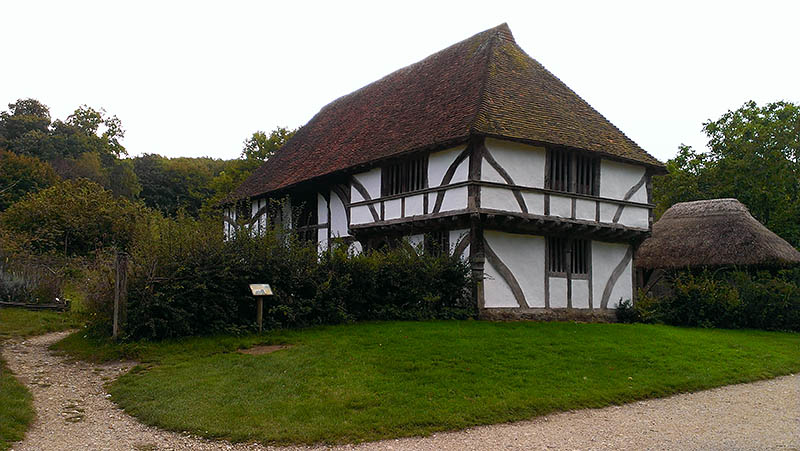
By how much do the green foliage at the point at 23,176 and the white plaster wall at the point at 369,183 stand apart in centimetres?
2535

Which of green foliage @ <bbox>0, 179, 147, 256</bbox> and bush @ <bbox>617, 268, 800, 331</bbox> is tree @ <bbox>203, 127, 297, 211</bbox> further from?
bush @ <bbox>617, 268, 800, 331</bbox>

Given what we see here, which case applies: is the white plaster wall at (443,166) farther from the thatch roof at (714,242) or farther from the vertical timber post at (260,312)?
the thatch roof at (714,242)

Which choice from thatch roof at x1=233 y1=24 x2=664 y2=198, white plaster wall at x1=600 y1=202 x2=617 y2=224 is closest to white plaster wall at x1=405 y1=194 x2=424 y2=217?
thatch roof at x1=233 y1=24 x2=664 y2=198

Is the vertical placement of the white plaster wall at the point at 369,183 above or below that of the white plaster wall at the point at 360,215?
above

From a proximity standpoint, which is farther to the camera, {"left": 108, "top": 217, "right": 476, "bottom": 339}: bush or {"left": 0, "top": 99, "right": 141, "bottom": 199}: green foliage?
{"left": 0, "top": 99, "right": 141, "bottom": 199}: green foliage

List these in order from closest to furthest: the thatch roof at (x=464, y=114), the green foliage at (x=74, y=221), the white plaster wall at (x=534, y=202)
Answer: the white plaster wall at (x=534, y=202) < the thatch roof at (x=464, y=114) < the green foliage at (x=74, y=221)

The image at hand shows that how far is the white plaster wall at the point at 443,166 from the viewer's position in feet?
51.9

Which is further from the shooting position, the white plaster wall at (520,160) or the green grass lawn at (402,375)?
the white plaster wall at (520,160)

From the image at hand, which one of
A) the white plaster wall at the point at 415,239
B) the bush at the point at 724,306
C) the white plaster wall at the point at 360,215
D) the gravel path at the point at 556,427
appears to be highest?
the white plaster wall at the point at 360,215

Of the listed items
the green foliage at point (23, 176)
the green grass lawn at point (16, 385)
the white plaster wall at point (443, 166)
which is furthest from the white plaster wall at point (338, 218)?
the green foliage at point (23, 176)

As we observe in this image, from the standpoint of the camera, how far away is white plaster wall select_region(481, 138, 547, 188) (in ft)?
52.0

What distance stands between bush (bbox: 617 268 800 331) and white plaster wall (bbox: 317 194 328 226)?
9.63 metres

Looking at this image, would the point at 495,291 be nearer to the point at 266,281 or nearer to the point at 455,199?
the point at 455,199

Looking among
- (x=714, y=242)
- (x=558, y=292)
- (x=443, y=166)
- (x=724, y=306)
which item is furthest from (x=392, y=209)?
(x=714, y=242)
